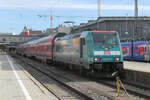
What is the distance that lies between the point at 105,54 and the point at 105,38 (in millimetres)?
968

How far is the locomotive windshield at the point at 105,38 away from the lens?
49.6ft

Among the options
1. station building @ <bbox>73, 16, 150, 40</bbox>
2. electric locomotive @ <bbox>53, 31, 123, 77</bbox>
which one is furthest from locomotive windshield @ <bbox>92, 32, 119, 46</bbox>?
station building @ <bbox>73, 16, 150, 40</bbox>

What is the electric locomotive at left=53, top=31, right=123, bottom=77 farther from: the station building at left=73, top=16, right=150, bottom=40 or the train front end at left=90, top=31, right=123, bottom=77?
the station building at left=73, top=16, right=150, bottom=40

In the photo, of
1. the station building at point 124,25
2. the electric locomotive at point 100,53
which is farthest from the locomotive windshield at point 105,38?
the station building at point 124,25

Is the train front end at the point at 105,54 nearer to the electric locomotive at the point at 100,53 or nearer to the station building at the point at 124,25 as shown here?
the electric locomotive at the point at 100,53

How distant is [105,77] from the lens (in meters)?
16.3

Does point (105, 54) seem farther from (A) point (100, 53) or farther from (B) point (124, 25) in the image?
(B) point (124, 25)

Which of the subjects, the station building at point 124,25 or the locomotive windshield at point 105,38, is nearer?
the locomotive windshield at point 105,38

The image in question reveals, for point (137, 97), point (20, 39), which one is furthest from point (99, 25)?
point (137, 97)

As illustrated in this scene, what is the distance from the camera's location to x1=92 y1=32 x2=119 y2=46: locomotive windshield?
49.6 ft

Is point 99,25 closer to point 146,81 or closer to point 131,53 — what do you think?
point 131,53

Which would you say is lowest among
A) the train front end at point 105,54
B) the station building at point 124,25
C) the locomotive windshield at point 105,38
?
the train front end at point 105,54

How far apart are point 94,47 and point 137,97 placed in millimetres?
5288

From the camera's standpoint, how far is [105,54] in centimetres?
1495
